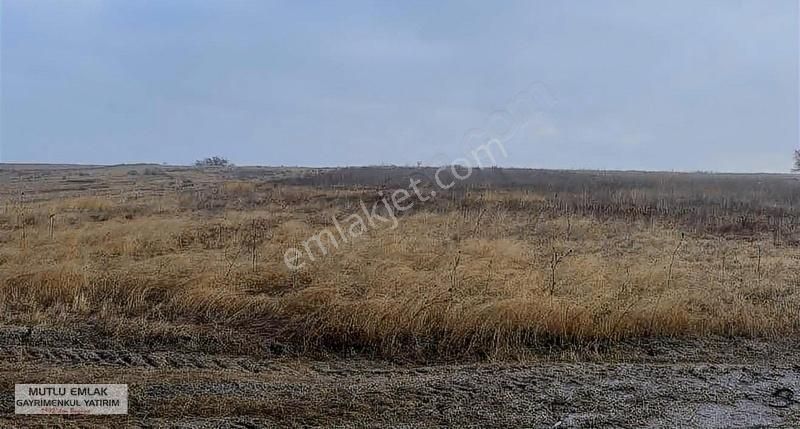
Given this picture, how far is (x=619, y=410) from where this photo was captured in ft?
12.2

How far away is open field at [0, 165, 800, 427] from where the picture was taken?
149 inches

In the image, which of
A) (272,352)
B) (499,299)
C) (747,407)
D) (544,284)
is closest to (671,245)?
(544,284)

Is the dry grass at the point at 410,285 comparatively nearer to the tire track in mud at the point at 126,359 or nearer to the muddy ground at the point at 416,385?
the muddy ground at the point at 416,385

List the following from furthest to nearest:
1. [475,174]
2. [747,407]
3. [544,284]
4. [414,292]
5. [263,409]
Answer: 1. [475,174]
2. [544,284]
3. [414,292]
4. [747,407]
5. [263,409]

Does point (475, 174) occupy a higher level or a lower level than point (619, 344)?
higher

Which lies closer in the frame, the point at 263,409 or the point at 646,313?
the point at 263,409

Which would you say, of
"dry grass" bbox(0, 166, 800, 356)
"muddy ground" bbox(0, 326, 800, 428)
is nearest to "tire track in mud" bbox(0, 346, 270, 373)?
"muddy ground" bbox(0, 326, 800, 428)

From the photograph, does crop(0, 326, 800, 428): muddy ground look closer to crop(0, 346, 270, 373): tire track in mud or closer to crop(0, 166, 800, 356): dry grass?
crop(0, 346, 270, 373): tire track in mud

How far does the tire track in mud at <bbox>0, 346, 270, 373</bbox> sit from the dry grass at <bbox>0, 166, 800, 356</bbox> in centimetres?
63

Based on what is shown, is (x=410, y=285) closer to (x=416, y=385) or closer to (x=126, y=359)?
(x=416, y=385)

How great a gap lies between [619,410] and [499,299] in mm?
2282

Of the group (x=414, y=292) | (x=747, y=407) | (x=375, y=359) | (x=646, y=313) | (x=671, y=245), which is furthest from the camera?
(x=671, y=245)

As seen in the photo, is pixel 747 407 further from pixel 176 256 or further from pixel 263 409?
pixel 176 256

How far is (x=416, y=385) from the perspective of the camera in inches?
160
